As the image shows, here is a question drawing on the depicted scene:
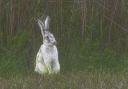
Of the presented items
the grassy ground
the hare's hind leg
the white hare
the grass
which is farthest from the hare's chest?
the grassy ground

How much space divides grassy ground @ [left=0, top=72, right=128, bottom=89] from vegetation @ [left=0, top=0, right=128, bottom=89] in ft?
3.47

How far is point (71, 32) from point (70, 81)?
2813mm

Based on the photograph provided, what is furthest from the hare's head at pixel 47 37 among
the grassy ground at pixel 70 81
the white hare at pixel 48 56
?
the grassy ground at pixel 70 81

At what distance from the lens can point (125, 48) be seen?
9.79m

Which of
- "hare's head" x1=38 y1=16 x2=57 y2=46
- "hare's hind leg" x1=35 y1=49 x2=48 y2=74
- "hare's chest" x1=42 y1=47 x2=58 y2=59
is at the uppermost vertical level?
"hare's head" x1=38 y1=16 x2=57 y2=46

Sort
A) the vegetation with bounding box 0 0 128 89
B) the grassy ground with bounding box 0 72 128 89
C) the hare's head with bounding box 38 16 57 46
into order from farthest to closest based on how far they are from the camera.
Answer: the vegetation with bounding box 0 0 128 89 < the hare's head with bounding box 38 16 57 46 < the grassy ground with bounding box 0 72 128 89

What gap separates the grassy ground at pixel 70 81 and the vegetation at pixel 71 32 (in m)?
1.06

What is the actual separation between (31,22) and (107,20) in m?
1.30

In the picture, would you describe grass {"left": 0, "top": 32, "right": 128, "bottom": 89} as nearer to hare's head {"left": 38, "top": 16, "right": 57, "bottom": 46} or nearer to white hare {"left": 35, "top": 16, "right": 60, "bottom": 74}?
white hare {"left": 35, "top": 16, "right": 60, "bottom": 74}

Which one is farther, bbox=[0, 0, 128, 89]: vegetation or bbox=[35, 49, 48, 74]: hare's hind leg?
bbox=[0, 0, 128, 89]: vegetation

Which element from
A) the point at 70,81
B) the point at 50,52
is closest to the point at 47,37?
the point at 50,52

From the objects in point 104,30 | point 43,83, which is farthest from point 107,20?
point 43,83

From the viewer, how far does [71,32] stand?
998 cm

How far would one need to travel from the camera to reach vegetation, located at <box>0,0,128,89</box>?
9.26 metres
